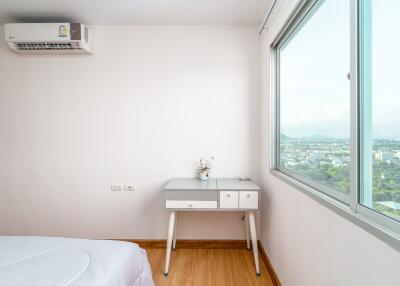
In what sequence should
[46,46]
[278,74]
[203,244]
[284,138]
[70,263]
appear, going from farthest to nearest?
[203,244] → [46,46] → [278,74] → [284,138] → [70,263]

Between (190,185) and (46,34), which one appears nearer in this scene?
(190,185)

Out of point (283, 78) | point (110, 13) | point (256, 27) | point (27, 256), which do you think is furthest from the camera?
point (256, 27)

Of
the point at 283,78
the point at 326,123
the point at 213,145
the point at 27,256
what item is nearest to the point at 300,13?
the point at 283,78

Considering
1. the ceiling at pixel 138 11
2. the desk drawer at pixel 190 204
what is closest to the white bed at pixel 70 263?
the desk drawer at pixel 190 204

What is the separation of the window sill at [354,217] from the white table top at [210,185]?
0.75 m

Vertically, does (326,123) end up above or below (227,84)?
below

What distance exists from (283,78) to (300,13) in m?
0.58

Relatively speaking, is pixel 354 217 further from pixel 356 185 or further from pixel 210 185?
pixel 210 185

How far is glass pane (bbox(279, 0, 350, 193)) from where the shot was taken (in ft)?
3.85

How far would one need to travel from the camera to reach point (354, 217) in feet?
3.10

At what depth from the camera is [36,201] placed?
2.74 metres

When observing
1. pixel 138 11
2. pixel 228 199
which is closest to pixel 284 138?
pixel 228 199

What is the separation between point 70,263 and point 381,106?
5.19 ft

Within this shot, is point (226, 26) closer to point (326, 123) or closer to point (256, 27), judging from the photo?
point (256, 27)
